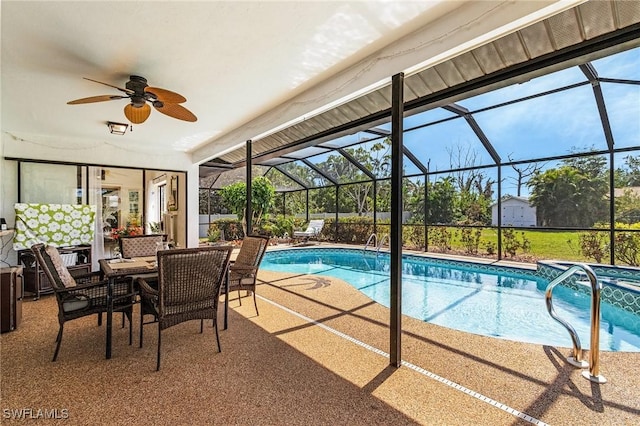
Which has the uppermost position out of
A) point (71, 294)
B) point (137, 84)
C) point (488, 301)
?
point (137, 84)

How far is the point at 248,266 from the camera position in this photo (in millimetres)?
4098

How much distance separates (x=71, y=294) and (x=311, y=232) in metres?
9.28

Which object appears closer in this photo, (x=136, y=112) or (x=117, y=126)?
(x=136, y=112)

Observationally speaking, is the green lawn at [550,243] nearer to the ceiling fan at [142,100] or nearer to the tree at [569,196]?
the tree at [569,196]

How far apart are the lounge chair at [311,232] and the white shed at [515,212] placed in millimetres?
5939

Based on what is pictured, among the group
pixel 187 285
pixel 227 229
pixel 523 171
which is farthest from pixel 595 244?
pixel 227 229

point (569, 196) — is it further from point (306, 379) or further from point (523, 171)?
point (306, 379)

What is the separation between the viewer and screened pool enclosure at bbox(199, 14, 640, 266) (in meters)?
4.17

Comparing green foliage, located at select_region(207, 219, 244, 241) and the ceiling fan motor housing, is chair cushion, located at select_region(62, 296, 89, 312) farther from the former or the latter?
green foliage, located at select_region(207, 219, 244, 241)

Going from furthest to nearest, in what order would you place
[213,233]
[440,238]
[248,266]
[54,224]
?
[213,233] → [440,238] → [54,224] → [248,266]

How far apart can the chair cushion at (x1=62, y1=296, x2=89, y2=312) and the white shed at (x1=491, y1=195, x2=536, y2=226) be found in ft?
29.1

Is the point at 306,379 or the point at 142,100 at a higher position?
the point at 142,100

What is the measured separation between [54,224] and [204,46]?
4898 millimetres

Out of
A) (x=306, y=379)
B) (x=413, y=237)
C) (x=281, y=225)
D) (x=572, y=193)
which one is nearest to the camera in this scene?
(x=306, y=379)
